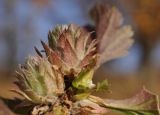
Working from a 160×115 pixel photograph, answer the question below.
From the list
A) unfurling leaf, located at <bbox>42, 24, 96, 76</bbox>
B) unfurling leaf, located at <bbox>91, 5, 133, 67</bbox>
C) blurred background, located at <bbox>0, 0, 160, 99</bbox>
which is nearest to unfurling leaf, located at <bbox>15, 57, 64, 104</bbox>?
unfurling leaf, located at <bbox>42, 24, 96, 76</bbox>

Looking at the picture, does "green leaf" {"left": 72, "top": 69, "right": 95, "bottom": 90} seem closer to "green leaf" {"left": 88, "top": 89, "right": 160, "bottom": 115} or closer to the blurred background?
"green leaf" {"left": 88, "top": 89, "right": 160, "bottom": 115}

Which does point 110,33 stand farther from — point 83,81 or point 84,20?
point 84,20

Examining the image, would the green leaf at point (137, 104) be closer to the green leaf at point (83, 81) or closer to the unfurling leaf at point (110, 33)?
the green leaf at point (83, 81)

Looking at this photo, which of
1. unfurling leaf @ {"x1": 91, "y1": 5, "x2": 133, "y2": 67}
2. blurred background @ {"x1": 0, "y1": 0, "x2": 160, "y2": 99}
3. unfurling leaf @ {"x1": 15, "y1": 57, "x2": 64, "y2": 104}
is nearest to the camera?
unfurling leaf @ {"x1": 15, "y1": 57, "x2": 64, "y2": 104}

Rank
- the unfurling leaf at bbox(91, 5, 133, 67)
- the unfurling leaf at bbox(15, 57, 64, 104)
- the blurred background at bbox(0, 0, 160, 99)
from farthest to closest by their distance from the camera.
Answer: the blurred background at bbox(0, 0, 160, 99), the unfurling leaf at bbox(91, 5, 133, 67), the unfurling leaf at bbox(15, 57, 64, 104)

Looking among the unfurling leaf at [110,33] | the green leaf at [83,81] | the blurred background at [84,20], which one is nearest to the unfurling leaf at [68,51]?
the green leaf at [83,81]
